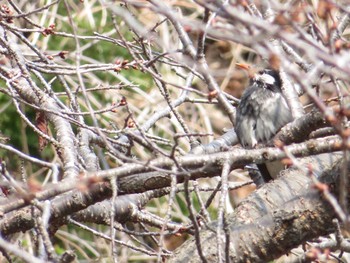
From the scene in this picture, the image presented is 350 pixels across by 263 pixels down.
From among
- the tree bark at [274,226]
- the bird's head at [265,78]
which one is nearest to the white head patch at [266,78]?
the bird's head at [265,78]

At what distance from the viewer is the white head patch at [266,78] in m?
4.71

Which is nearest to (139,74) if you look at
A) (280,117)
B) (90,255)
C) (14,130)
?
(14,130)

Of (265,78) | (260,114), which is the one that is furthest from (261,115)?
(265,78)

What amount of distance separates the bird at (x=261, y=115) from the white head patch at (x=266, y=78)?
0.9 inches

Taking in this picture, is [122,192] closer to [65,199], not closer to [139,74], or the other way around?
[65,199]

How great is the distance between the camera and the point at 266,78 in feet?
15.6

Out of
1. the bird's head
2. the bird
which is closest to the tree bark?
the bird

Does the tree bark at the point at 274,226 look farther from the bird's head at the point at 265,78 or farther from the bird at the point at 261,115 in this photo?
the bird's head at the point at 265,78

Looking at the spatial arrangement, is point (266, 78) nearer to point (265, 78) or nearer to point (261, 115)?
point (265, 78)

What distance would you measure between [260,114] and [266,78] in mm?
429

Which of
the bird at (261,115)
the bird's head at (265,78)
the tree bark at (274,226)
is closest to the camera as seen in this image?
the tree bark at (274,226)

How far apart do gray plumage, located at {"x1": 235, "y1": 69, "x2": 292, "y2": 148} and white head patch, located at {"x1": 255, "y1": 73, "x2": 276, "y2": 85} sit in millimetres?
46

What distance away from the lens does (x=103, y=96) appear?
6.54 meters

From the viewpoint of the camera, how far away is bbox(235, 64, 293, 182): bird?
4199 mm
